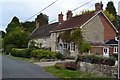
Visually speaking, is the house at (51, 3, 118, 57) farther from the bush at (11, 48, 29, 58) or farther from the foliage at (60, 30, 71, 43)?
the bush at (11, 48, 29, 58)

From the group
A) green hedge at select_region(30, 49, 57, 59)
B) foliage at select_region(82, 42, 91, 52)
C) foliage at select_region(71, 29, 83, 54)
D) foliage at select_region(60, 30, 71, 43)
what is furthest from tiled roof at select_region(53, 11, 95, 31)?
green hedge at select_region(30, 49, 57, 59)

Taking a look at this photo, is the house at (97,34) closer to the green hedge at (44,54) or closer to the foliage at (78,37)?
the foliage at (78,37)

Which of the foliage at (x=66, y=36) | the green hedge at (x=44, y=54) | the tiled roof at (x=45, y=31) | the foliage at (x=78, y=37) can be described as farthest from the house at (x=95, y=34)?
the green hedge at (x=44, y=54)

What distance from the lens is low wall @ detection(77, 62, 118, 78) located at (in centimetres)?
1223

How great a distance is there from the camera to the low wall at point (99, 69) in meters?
12.2

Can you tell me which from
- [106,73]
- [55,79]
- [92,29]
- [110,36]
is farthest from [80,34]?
[55,79]

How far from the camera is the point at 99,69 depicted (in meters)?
13.6

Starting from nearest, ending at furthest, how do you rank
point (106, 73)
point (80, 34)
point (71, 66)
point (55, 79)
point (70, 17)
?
1. point (55, 79)
2. point (106, 73)
3. point (71, 66)
4. point (80, 34)
5. point (70, 17)

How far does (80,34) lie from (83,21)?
3660 millimetres

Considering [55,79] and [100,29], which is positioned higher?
[100,29]

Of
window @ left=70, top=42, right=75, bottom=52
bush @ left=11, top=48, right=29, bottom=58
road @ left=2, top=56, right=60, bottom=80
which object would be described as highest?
window @ left=70, top=42, right=75, bottom=52

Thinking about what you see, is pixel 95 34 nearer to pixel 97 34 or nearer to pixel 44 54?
pixel 97 34

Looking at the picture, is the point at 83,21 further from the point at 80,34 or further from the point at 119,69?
the point at 119,69

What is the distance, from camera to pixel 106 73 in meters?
12.7
